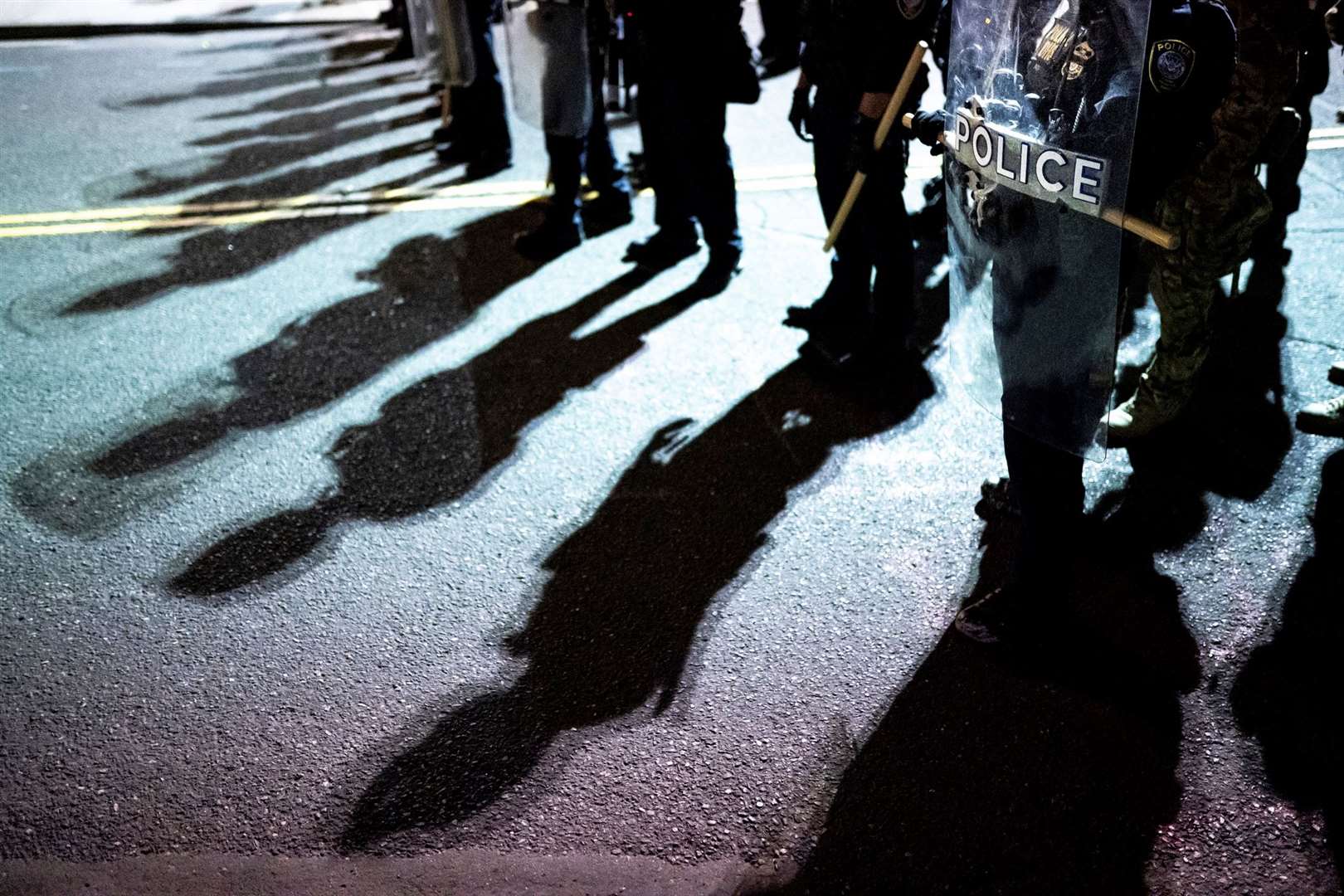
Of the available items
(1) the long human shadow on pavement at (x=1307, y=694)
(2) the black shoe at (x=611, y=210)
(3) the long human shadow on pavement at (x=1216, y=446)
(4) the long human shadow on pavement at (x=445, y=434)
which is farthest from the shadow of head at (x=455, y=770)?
(2) the black shoe at (x=611, y=210)

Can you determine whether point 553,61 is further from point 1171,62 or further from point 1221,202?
point 1171,62

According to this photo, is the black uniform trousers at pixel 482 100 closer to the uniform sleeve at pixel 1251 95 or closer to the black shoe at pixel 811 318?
the black shoe at pixel 811 318

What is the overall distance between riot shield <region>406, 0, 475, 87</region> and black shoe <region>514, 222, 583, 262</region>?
4.20 ft

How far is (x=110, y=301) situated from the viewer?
5.24 meters

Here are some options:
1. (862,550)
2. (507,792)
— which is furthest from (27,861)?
(862,550)

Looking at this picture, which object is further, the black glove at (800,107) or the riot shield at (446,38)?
the riot shield at (446,38)

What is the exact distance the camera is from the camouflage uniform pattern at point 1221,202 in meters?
3.31

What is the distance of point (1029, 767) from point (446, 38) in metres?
5.20

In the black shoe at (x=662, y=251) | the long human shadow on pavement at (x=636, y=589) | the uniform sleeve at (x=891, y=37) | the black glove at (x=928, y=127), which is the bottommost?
the long human shadow on pavement at (x=636, y=589)

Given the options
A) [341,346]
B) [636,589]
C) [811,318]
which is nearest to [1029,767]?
[636,589]

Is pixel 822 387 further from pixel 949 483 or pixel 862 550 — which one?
pixel 862 550

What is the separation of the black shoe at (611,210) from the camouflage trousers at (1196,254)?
10.1 ft

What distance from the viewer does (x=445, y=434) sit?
13.4 feet

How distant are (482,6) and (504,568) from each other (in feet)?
13.7
